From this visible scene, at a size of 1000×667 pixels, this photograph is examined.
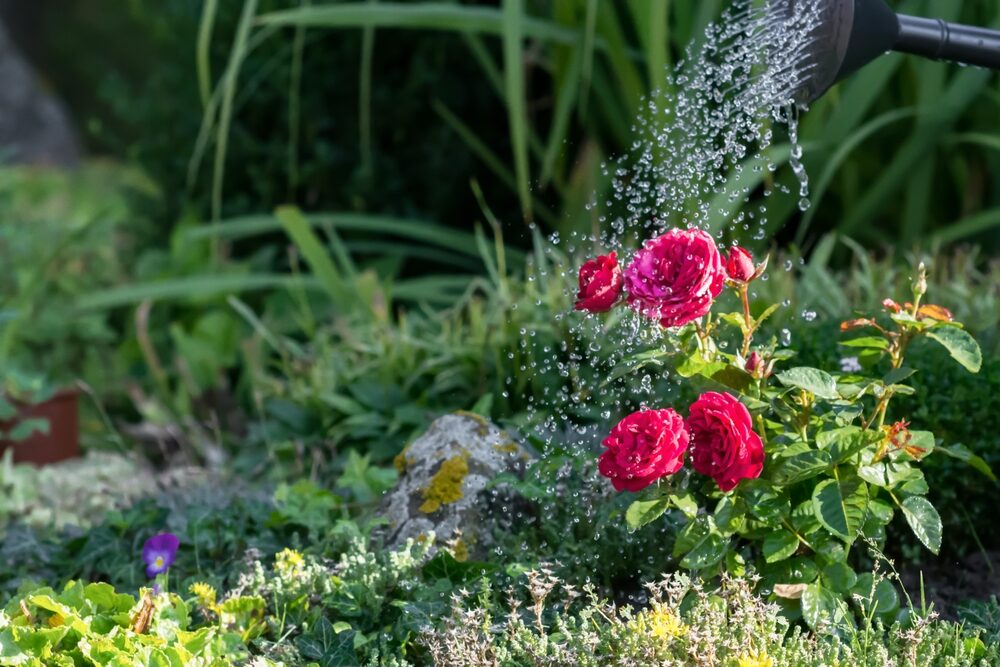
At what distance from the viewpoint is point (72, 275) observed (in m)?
4.43

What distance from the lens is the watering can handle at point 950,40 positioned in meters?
2.00

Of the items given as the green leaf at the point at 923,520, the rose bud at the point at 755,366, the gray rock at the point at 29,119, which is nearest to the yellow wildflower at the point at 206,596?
the rose bud at the point at 755,366

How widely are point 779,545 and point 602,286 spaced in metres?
0.48

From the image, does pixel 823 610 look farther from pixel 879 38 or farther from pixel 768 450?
pixel 879 38

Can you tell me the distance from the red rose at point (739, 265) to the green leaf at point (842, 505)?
1.12ft

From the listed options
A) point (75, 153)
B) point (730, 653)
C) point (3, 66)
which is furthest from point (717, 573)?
point (75, 153)

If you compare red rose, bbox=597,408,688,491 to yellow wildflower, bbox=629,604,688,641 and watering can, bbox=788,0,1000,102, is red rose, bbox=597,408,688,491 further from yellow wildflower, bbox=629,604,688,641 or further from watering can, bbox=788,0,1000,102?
watering can, bbox=788,0,1000,102

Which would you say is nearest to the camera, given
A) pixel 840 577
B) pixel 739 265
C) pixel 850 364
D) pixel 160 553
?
pixel 739 265

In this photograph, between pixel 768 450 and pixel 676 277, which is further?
pixel 768 450

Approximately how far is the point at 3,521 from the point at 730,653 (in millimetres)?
2003

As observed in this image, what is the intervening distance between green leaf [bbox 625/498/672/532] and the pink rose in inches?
11.2

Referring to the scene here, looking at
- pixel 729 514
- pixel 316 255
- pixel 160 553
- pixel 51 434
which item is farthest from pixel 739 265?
pixel 51 434

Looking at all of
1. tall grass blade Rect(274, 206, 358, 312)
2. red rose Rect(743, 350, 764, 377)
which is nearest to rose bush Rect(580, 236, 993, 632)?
red rose Rect(743, 350, 764, 377)

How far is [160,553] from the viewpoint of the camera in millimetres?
2346
